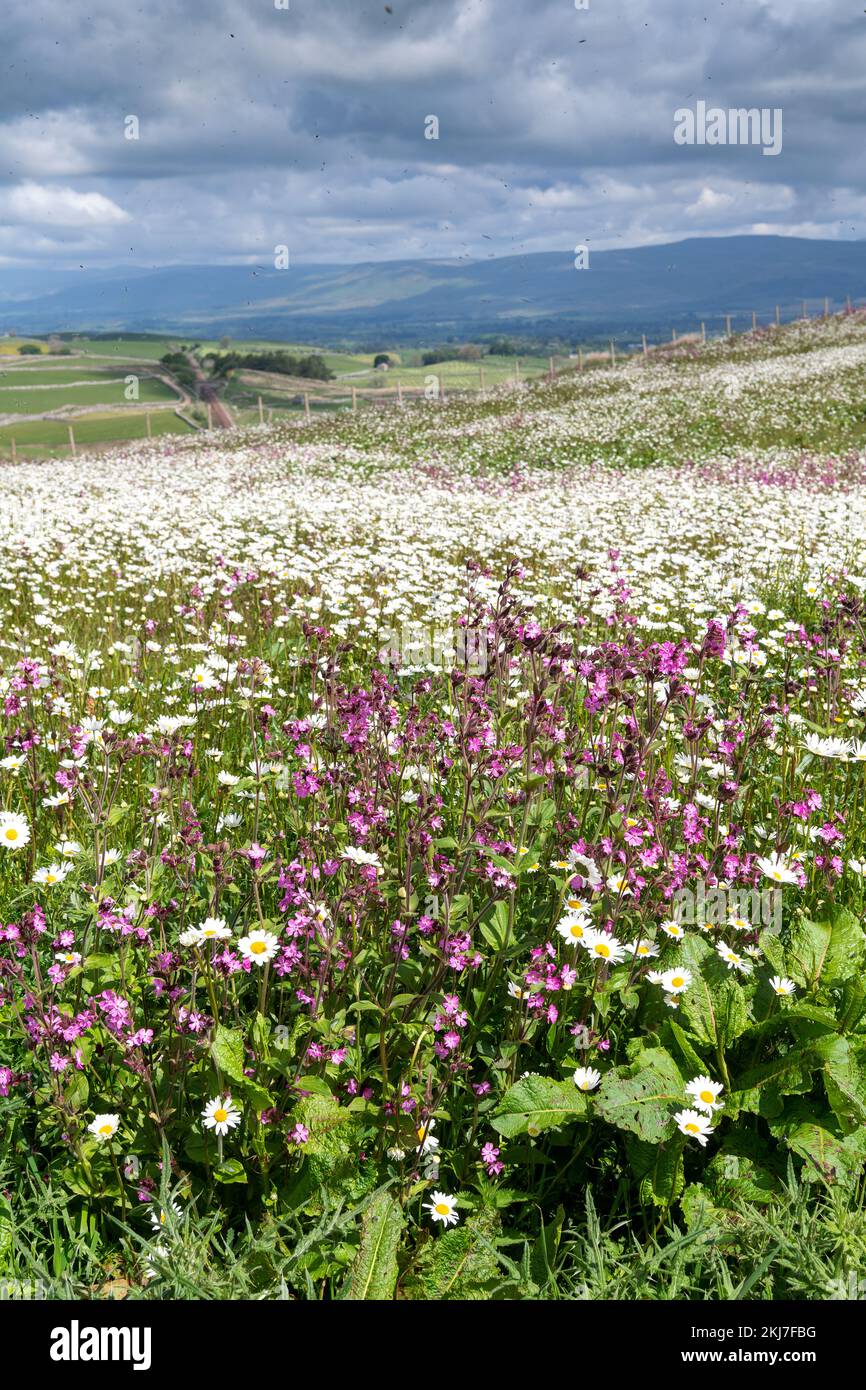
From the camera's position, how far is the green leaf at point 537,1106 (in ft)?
8.36

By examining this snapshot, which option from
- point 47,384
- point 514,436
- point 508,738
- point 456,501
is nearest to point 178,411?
point 47,384

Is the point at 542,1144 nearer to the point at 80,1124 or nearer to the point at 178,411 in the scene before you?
the point at 80,1124

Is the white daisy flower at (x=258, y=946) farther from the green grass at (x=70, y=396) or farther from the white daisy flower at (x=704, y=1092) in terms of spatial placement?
the green grass at (x=70, y=396)

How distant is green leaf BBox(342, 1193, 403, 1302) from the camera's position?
86.9 inches

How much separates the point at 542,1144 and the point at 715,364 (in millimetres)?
46493

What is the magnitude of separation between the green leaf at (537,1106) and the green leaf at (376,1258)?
0.40 m

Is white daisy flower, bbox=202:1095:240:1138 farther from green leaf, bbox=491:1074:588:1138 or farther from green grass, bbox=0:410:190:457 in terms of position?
green grass, bbox=0:410:190:457

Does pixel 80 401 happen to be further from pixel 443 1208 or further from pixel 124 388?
pixel 443 1208

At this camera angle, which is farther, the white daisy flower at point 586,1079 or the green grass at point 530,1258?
the white daisy flower at point 586,1079

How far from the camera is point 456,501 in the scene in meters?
14.8

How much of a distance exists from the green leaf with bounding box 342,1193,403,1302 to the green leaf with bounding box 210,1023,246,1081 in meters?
0.52

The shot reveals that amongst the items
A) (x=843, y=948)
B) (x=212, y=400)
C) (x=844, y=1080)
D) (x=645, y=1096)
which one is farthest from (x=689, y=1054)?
(x=212, y=400)

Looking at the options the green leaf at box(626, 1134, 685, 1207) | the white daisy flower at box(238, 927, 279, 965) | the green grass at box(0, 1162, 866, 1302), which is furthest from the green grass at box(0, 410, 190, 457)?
the green leaf at box(626, 1134, 685, 1207)

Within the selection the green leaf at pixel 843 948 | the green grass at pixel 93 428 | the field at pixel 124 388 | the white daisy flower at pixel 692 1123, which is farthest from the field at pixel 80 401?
the white daisy flower at pixel 692 1123
